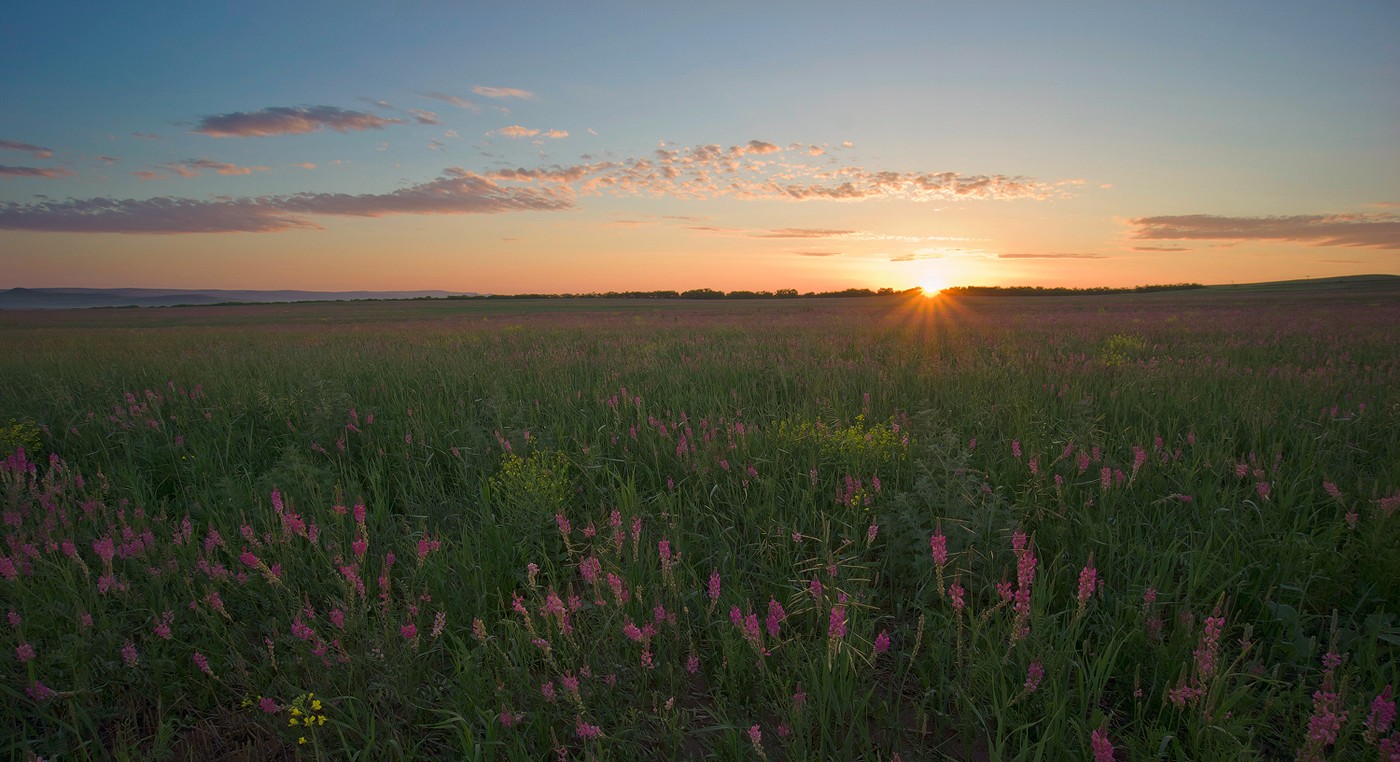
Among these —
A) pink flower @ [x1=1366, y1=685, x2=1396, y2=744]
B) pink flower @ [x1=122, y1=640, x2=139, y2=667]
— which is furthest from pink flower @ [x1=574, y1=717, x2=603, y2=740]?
pink flower @ [x1=1366, y1=685, x2=1396, y2=744]

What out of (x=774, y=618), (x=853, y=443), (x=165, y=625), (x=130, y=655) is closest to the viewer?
(x=774, y=618)

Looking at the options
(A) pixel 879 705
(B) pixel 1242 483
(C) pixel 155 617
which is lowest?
(A) pixel 879 705

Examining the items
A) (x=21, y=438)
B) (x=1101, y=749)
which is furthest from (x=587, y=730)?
(x=21, y=438)

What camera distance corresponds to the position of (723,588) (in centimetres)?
274

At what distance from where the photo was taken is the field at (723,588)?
1.98 meters

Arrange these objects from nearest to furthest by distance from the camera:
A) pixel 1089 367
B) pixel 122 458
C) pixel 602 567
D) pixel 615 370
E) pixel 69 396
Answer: pixel 602 567
pixel 122 458
pixel 69 396
pixel 1089 367
pixel 615 370

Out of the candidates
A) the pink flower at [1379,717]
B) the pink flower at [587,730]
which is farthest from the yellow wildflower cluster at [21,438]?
the pink flower at [1379,717]

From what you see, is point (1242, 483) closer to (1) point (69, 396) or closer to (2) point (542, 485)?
(2) point (542, 485)

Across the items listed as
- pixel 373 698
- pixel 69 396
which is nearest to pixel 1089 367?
pixel 373 698

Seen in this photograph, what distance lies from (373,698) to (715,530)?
168 centimetres

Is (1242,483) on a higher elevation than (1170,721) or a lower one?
higher

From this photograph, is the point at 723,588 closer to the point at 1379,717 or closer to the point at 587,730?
the point at 587,730

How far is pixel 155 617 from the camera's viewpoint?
2.54 m

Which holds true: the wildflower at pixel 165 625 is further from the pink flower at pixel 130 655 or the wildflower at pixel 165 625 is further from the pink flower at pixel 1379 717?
the pink flower at pixel 1379 717
